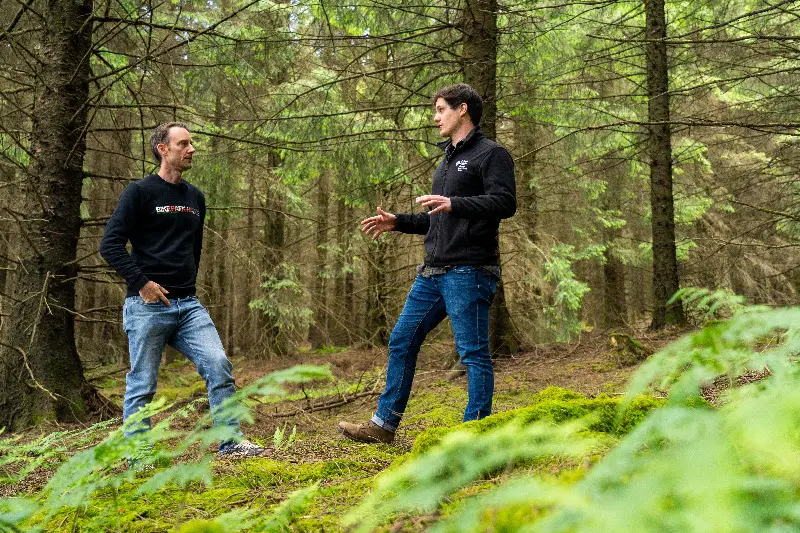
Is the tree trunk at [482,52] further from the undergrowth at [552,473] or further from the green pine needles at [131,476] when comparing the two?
the green pine needles at [131,476]

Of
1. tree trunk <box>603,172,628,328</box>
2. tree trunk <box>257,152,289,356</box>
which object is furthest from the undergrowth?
tree trunk <box>603,172,628,328</box>

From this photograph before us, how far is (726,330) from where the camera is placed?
104 centimetres

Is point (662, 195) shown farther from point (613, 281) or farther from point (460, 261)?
point (613, 281)

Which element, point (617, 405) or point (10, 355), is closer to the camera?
point (617, 405)

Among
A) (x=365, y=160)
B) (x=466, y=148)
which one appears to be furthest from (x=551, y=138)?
(x=466, y=148)

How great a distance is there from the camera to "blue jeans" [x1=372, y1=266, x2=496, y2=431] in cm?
363

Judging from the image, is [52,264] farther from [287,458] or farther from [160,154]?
[287,458]

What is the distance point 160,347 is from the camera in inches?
150

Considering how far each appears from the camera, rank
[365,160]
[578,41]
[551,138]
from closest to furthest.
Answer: [365,160]
[578,41]
[551,138]

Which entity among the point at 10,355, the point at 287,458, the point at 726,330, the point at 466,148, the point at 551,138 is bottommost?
the point at 287,458

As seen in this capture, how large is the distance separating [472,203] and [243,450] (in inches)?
83.2

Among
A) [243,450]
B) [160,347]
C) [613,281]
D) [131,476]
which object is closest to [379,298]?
[160,347]

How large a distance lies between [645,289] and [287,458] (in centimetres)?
1760

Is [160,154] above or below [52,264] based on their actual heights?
above
